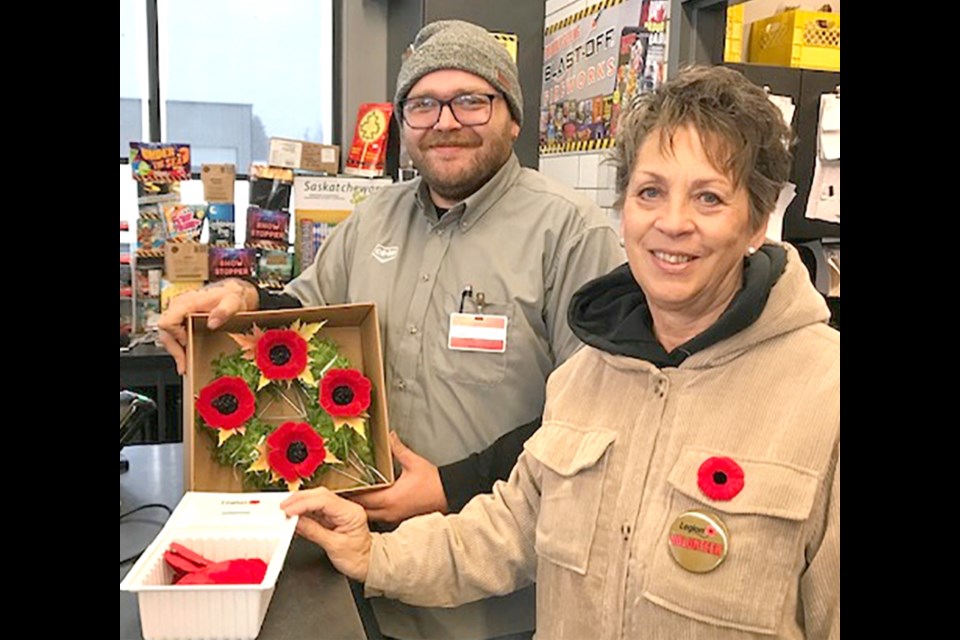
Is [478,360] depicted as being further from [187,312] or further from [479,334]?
[187,312]

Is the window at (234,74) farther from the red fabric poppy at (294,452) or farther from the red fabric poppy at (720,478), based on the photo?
the red fabric poppy at (720,478)

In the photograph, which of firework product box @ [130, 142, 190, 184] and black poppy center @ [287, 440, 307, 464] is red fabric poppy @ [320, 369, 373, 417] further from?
firework product box @ [130, 142, 190, 184]

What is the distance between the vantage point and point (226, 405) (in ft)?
4.84

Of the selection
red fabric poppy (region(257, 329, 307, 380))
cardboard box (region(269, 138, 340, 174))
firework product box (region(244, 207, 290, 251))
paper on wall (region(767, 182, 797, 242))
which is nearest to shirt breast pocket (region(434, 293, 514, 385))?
red fabric poppy (region(257, 329, 307, 380))

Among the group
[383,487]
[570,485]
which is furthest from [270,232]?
[570,485]

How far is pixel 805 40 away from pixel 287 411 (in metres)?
2.76

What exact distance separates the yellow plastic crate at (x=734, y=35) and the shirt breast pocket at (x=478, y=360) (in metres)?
2.27

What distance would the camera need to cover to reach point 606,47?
170 inches

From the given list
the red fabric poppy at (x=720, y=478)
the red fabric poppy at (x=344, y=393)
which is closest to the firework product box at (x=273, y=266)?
the red fabric poppy at (x=344, y=393)

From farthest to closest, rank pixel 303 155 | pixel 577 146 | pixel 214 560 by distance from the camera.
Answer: pixel 577 146 → pixel 303 155 → pixel 214 560

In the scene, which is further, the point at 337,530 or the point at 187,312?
the point at 187,312

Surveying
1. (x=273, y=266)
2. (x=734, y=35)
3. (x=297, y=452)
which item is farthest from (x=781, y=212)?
(x=273, y=266)

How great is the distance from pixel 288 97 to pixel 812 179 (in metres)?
3.26
